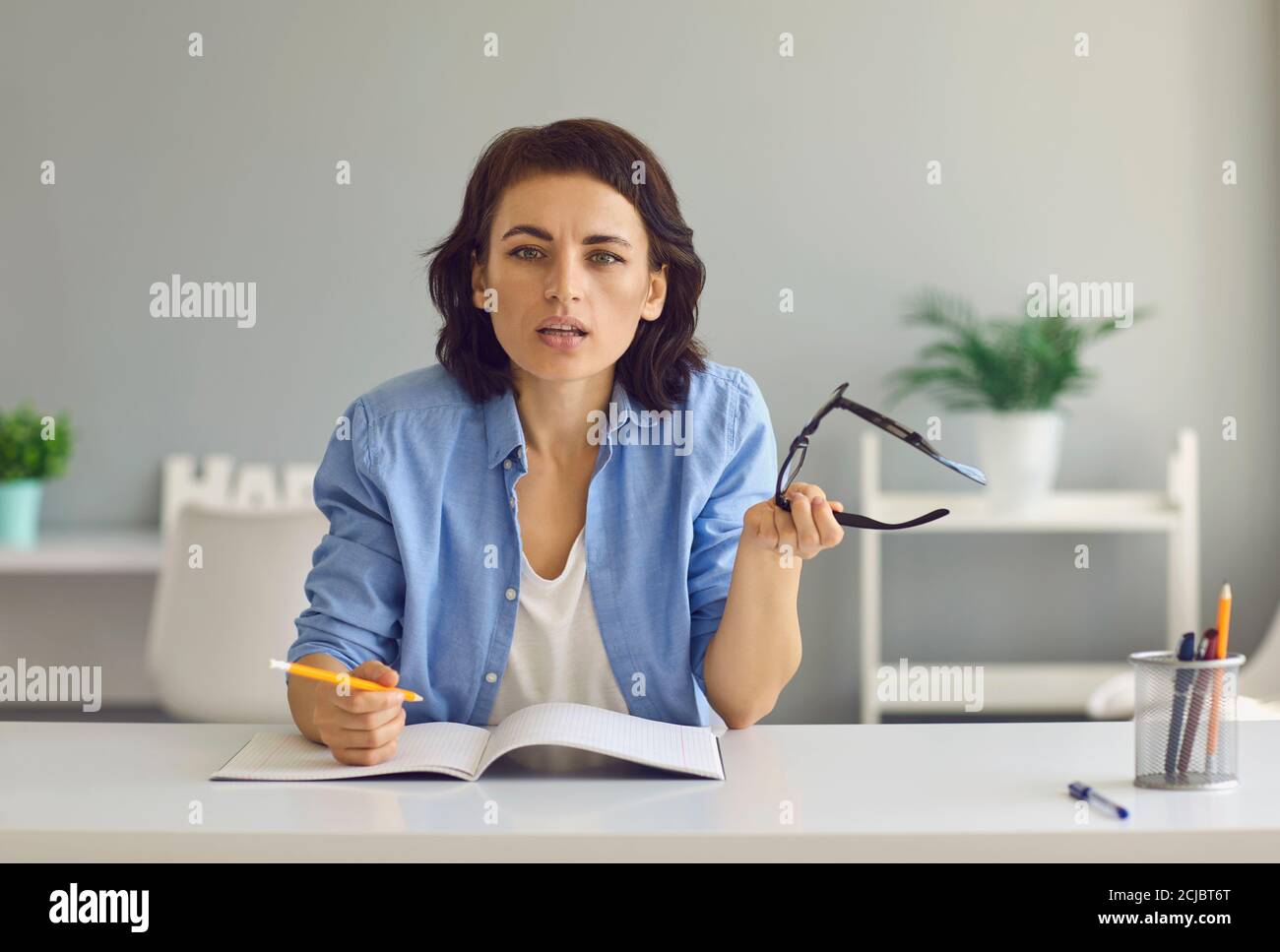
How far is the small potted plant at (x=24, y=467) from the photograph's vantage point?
3.37m

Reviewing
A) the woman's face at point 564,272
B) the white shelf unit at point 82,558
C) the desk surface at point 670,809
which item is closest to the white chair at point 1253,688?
the desk surface at point 670,809

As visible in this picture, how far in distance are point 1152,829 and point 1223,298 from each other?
3.21m

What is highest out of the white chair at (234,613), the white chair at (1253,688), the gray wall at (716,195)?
the gray wall at (716,195)

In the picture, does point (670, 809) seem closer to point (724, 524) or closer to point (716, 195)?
point (724, 524)

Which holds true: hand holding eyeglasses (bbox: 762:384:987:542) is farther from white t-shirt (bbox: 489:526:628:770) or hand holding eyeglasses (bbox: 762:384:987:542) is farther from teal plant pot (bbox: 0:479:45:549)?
teal plant pot (bbox: 0:479:45:549)

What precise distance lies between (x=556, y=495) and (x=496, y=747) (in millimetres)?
415

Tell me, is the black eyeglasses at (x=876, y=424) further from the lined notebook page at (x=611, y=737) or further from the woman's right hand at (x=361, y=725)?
the woman's right hand at (x=361, y=725)

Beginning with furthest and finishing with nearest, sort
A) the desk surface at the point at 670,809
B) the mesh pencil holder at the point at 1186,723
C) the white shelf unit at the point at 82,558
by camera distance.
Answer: the white shelf unit at the point at 82,558, the mesh pencil holder at the point at 1186,723, the desk surface at the point at 670,809

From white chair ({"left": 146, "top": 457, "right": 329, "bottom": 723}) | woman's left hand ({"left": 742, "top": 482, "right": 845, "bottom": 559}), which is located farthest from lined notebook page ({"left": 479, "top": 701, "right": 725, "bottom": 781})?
white chair ({"left": 146, "top": 457, "right": 329, "bottom": 723})

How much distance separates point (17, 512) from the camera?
337cm

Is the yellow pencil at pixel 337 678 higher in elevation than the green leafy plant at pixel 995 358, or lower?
lower

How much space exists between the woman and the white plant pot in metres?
2.14

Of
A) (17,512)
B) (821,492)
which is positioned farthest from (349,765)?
(17,512)

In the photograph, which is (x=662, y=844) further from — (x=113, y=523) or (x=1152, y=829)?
(x=113, y=523)
